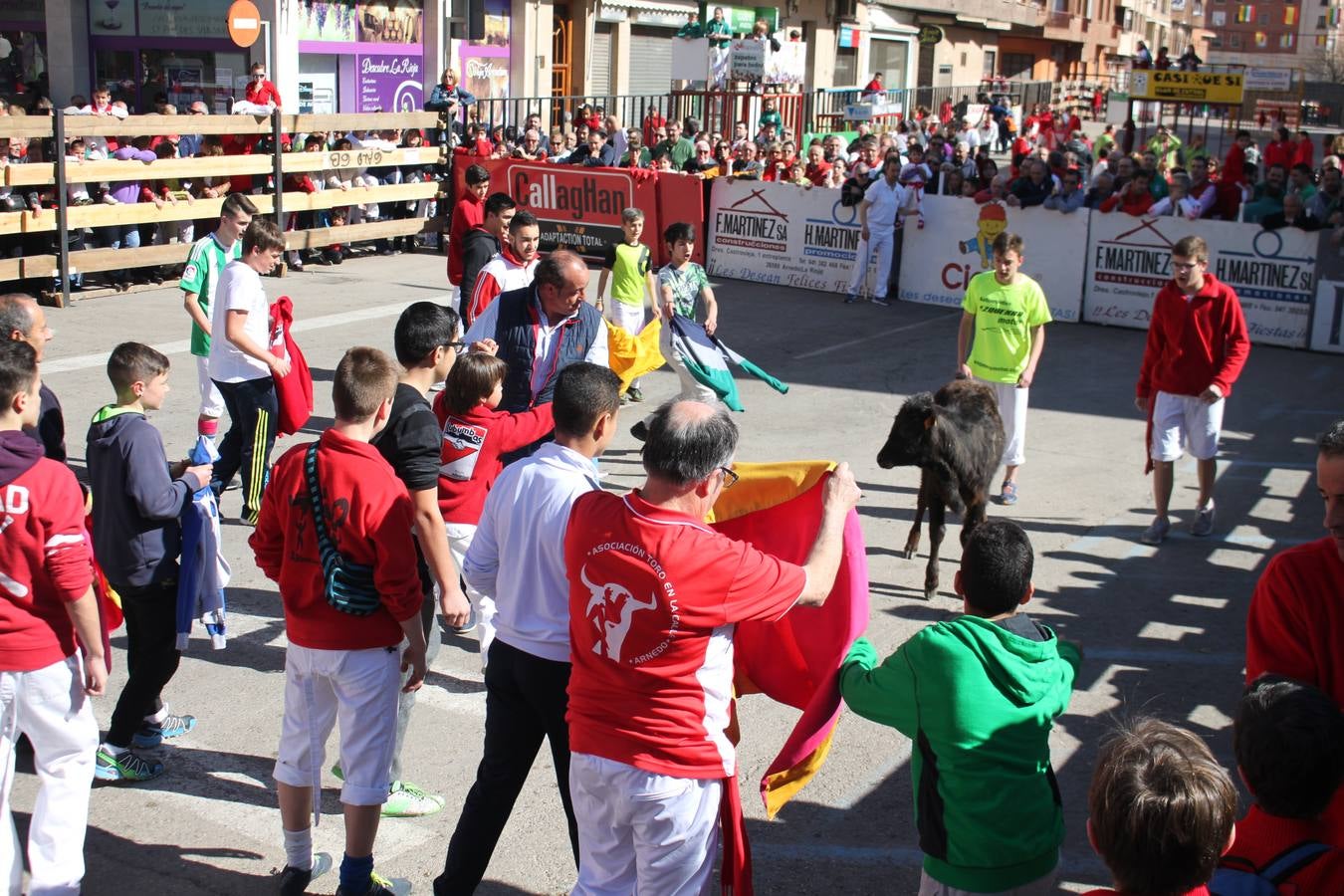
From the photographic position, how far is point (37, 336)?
6.11m

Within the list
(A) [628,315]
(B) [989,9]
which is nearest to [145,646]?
(A) [628,315]

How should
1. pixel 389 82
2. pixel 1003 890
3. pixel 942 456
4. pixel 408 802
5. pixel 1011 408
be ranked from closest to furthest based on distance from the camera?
pixel 1003 890 < pixel 408 802 < pixel 942 456 < pixel 1011 408 < pixel 389 82

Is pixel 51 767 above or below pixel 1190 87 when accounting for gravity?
below

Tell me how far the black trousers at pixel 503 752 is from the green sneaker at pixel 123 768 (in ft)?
5.96

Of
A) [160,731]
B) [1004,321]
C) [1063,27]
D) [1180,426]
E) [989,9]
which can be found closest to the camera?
[160,731]

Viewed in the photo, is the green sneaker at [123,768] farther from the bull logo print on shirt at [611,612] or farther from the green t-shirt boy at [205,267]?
the green t-shirt boy at [205,267]

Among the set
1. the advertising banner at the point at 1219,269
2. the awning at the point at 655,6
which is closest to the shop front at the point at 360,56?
the awning at the point at 655,6

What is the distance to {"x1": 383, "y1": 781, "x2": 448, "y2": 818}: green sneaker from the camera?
5.38 meters

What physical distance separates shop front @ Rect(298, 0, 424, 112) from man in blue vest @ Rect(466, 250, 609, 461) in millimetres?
21854

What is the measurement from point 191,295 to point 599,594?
21.2 ft

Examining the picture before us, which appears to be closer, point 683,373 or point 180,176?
point 683,373

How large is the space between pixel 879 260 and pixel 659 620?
15279mm

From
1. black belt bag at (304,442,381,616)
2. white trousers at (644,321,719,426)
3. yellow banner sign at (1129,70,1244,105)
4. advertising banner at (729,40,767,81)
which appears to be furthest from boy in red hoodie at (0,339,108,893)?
yellow banner sign at (1129,70,1244,105)

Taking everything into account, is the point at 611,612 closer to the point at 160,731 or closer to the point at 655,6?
the point at 160,731
